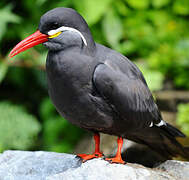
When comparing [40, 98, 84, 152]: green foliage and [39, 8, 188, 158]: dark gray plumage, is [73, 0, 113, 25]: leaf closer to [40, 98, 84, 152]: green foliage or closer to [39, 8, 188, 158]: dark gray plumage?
[40, 98, 84, 152]: green foliage

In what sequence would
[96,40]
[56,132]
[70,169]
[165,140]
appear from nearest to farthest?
[70,169], [165,140], [56,132], [96,40]

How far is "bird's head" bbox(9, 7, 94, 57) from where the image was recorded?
9.82 feet

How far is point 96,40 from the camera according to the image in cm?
645

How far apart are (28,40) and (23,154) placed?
1244 millimetres

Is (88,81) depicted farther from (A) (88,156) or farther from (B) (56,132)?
(B) (56,132)

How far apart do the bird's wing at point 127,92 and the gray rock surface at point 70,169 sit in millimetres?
438

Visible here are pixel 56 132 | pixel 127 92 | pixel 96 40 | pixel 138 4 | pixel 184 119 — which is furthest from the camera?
pixel 138 4

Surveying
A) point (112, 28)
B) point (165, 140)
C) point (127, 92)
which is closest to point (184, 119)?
point (165, 140)

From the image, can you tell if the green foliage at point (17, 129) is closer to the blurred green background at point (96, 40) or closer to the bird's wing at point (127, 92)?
the blurred green background at point (96, 40)

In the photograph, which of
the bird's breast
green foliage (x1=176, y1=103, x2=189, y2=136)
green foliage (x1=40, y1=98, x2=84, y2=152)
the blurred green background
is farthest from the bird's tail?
green foliage (x1=40, y1=98, x2=84, y2=152)

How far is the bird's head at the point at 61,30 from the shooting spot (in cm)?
299

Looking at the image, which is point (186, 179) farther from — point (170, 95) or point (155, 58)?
point (155, 58)

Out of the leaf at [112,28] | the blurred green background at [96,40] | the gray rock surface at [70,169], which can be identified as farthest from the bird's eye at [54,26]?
the leaf at [112,28]

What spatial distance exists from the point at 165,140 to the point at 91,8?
298cm
